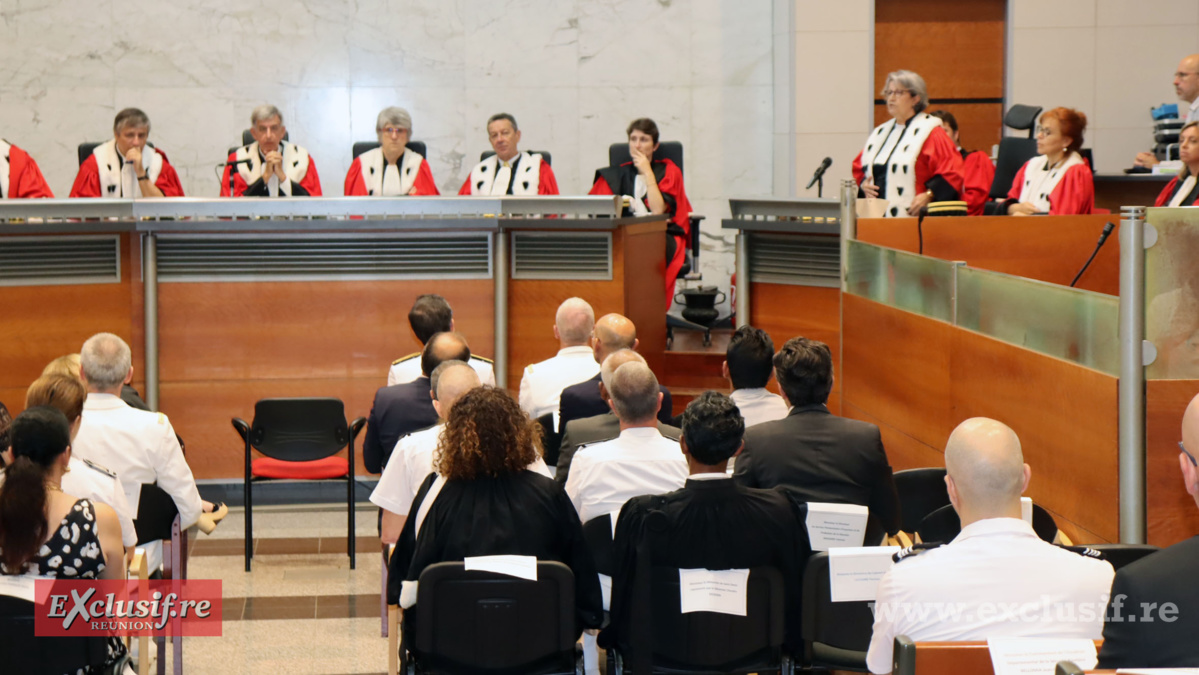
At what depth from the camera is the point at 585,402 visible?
440 centimetres

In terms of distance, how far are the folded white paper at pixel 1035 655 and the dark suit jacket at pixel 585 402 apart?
229cm

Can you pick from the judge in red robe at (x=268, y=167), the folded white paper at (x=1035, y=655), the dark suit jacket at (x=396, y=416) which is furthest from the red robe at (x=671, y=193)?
the folded white paper at (x=1035, y=655)

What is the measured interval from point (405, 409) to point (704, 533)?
194 cm

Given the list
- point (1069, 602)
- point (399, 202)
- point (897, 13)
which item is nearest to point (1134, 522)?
point (1069, 602)

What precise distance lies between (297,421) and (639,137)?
12.1ft

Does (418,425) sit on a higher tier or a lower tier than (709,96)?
lower

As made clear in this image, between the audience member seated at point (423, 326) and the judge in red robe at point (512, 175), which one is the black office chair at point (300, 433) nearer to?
the audience member seated at point (423, 326)

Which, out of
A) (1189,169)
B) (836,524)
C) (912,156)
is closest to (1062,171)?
(1189,169)

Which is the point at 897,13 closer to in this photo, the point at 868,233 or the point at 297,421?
the point at 868,233

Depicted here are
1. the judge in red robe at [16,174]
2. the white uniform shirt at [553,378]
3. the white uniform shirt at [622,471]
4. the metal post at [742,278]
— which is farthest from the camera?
the judge in red robe at [16,174]

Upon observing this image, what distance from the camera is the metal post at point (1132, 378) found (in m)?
3.24

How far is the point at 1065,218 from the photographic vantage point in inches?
205

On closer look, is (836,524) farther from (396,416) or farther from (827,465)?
(396,416)

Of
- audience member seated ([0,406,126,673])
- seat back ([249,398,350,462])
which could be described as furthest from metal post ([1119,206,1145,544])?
seat back ([249,398,350,462])
